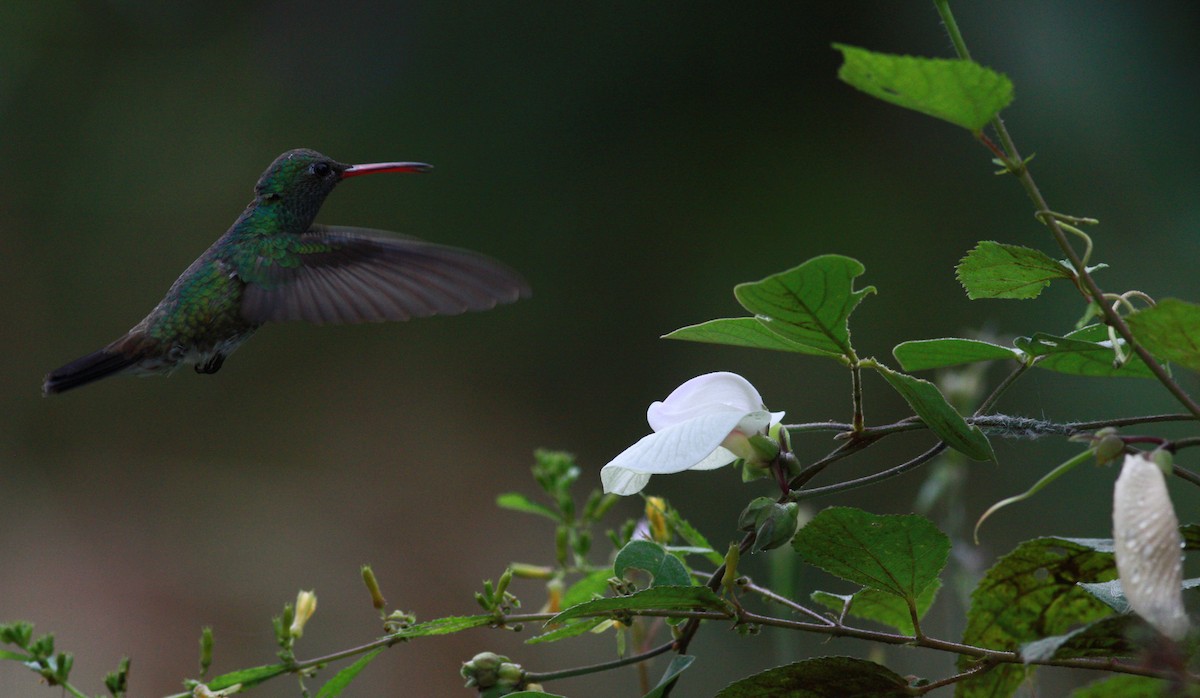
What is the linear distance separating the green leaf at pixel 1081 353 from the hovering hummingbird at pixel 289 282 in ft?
2.00

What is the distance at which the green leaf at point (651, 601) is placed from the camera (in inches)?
22.5

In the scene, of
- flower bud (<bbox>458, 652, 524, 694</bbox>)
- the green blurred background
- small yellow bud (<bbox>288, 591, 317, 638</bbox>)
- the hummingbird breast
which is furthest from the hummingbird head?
the green blurred background

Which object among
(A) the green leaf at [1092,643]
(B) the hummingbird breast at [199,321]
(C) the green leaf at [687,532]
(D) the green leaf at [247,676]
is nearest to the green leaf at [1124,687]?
(A) the green leaf at [1092,643]

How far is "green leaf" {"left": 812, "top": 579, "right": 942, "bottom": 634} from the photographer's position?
2.31 feet

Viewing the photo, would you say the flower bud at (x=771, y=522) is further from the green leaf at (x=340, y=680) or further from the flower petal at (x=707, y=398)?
the green leaf at (x=340, y=680)

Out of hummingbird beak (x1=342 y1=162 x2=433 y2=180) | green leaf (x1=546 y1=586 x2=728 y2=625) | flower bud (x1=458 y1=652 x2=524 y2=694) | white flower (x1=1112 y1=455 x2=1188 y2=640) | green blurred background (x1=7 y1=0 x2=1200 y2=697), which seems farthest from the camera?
green blurred background (x1=7 y1=0 x2=1200 y2=697)

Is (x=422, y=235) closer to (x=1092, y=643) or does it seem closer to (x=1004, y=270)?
(x=1004, y=270)

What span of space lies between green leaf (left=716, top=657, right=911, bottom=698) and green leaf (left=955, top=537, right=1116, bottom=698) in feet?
0.24

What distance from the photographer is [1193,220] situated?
2.31 meters

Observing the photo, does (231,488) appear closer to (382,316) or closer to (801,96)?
(801,96)

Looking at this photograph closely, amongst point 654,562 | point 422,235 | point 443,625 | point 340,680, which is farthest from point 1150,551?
point 422,235

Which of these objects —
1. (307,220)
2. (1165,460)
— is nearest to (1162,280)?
(307,220)

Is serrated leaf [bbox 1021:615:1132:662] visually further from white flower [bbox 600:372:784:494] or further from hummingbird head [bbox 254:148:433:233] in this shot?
hummingbird head [bbox 254:148:433:233]

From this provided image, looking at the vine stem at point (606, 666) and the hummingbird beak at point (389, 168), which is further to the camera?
the hummingbird beak at point (389, 168)
